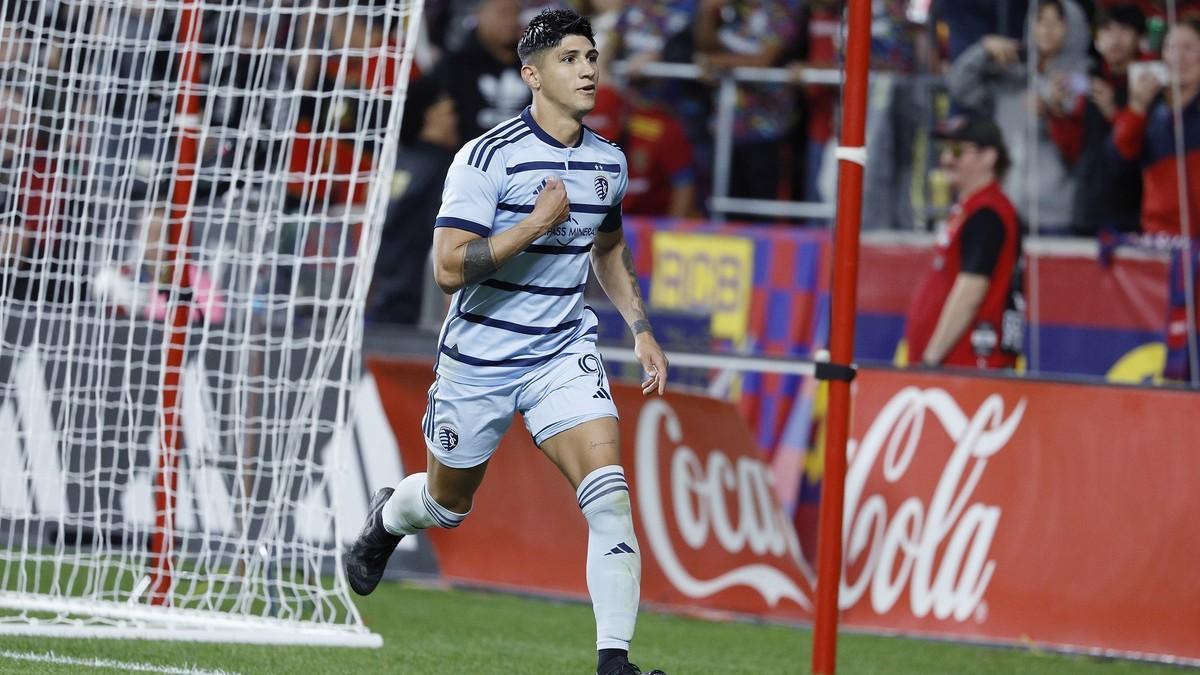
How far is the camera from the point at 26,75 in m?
9.01

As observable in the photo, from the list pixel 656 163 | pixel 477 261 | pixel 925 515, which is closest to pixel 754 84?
pixel 656 163

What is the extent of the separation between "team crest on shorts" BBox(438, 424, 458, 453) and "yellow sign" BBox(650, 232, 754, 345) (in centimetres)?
623

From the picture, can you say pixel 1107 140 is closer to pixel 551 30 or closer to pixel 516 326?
pixel 551 30

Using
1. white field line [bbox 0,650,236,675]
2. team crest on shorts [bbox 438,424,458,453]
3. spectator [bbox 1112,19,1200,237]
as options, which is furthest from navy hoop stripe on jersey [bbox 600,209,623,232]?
spectator [bbox 1112,19,1200,237]

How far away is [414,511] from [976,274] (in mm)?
4253

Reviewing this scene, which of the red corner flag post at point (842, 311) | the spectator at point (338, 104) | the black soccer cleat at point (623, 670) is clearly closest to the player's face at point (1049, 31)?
the spectator at point (338, 104)

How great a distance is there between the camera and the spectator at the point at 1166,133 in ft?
35.9

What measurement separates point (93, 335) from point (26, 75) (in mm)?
1263

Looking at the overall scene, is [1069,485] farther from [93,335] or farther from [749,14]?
[749,14]

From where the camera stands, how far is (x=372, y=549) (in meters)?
7.39

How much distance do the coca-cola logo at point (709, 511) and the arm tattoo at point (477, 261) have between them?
3.86 meters

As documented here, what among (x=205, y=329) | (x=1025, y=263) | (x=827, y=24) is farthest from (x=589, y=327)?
(x=827, y=24)

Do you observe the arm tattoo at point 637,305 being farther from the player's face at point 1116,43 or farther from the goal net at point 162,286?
the player's face at point 1116,43

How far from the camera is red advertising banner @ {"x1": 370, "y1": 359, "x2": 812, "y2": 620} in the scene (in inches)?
384
